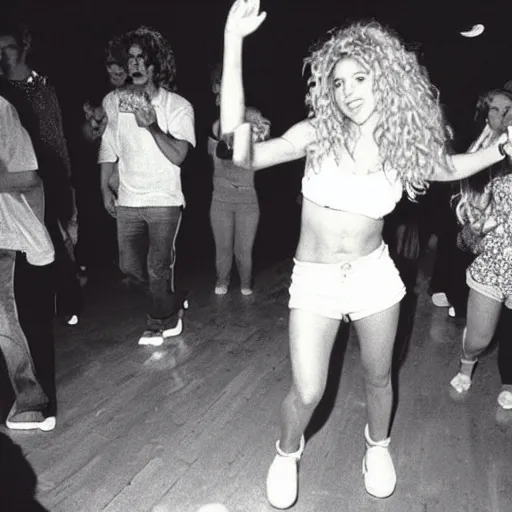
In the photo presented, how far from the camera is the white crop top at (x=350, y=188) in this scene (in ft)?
6.05

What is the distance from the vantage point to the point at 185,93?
7344 millimetres

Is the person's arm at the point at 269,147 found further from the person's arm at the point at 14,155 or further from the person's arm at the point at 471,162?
the person's arm at the point at 14,155

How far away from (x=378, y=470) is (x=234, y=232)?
2.63 meters

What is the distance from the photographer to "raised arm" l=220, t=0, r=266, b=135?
1634mm

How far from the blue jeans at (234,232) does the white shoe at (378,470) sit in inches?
94.2

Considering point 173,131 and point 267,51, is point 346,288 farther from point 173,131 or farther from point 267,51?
point 267,51

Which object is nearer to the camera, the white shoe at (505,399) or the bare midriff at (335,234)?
the bare midriff at (335,234)

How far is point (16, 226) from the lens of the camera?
2373 millimetres

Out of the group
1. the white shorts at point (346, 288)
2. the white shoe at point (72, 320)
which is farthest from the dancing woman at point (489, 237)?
the white shoe at point (72, 320)

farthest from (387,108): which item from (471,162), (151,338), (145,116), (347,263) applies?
(151,338)

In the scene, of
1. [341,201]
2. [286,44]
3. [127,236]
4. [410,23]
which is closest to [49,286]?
[127,236]

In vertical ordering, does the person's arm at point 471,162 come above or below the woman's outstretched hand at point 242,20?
below

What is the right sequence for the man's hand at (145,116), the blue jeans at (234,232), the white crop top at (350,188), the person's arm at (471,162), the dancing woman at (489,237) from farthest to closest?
the blue jeans at (234,232), the man's hand at (145,116), the dancing woman at (489,237), the person's arm at (471,162), the white crop top at (350,188)

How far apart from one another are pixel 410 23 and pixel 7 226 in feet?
27.3
